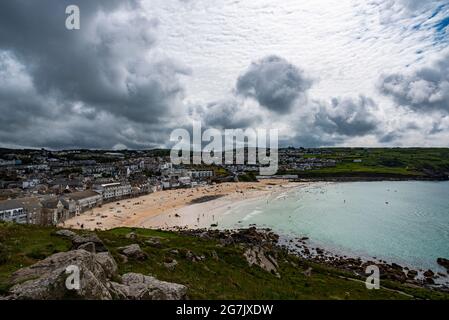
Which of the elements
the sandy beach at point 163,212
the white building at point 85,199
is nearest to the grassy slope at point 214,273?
the sandy beach at point 163,212

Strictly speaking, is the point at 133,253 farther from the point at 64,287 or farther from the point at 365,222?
the point at 365,222

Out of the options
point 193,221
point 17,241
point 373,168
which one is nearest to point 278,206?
point 193,221

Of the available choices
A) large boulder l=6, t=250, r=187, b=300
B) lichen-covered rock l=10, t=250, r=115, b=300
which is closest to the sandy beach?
large boulder l=6, t=250, r=187, b=300

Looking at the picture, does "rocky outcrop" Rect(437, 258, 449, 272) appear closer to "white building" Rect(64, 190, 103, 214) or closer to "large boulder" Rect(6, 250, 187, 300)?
"large boulder" Rect(6, 250, 187, 300)

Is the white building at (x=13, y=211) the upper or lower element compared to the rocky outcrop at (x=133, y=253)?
lower

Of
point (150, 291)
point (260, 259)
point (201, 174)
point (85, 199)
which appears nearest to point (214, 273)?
point (260, 259)

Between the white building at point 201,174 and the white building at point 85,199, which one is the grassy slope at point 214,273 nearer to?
the white building at point 85,199
